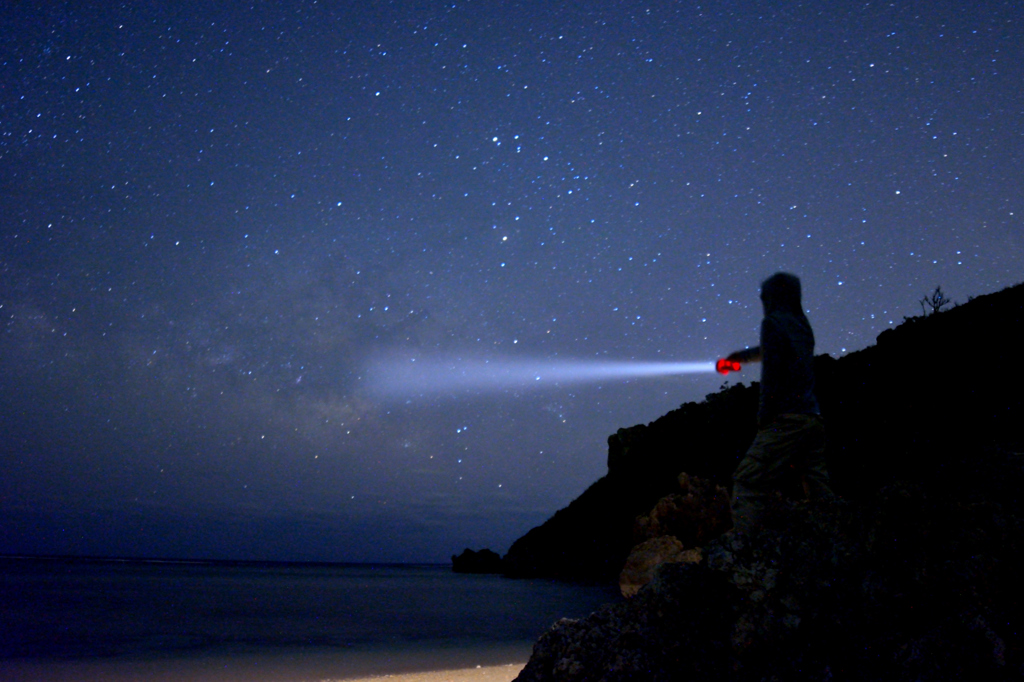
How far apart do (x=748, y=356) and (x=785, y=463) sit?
87cm

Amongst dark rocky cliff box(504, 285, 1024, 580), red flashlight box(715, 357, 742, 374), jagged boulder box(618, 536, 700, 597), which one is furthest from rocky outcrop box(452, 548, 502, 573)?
red flashlight box(715, 357, 742, 374)

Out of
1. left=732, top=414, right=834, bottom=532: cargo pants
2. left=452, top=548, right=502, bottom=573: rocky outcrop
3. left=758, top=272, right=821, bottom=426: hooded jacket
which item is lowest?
left=452, top=548, right=502, bottom=573: rocky outcrop

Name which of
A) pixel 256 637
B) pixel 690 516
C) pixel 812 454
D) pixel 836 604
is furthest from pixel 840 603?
pixel 690 516

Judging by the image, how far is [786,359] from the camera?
4.12 metres

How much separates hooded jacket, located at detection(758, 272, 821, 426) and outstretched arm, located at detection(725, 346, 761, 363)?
193mm

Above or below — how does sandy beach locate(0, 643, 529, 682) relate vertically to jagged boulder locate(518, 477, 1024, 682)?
below

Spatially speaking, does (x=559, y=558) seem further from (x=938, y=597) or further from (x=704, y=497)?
(x=938, y=597)

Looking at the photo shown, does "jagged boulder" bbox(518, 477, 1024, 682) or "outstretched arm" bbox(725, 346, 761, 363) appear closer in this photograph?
"jagged boulder" bbox(518, 477, 1024, 682)

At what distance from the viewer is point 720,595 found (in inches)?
131

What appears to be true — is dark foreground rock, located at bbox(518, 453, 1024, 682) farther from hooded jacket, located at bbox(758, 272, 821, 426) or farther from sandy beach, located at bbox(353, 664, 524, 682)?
sandy beach, located at bbox(353, 664, 524, 682)

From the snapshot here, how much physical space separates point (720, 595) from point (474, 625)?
15.0 metres

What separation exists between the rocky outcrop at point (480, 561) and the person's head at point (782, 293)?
227ft

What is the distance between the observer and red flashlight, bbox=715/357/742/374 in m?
4.46

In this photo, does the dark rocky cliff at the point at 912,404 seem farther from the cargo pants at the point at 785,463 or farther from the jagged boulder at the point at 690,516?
the jagged boulder at the point at 690,516
